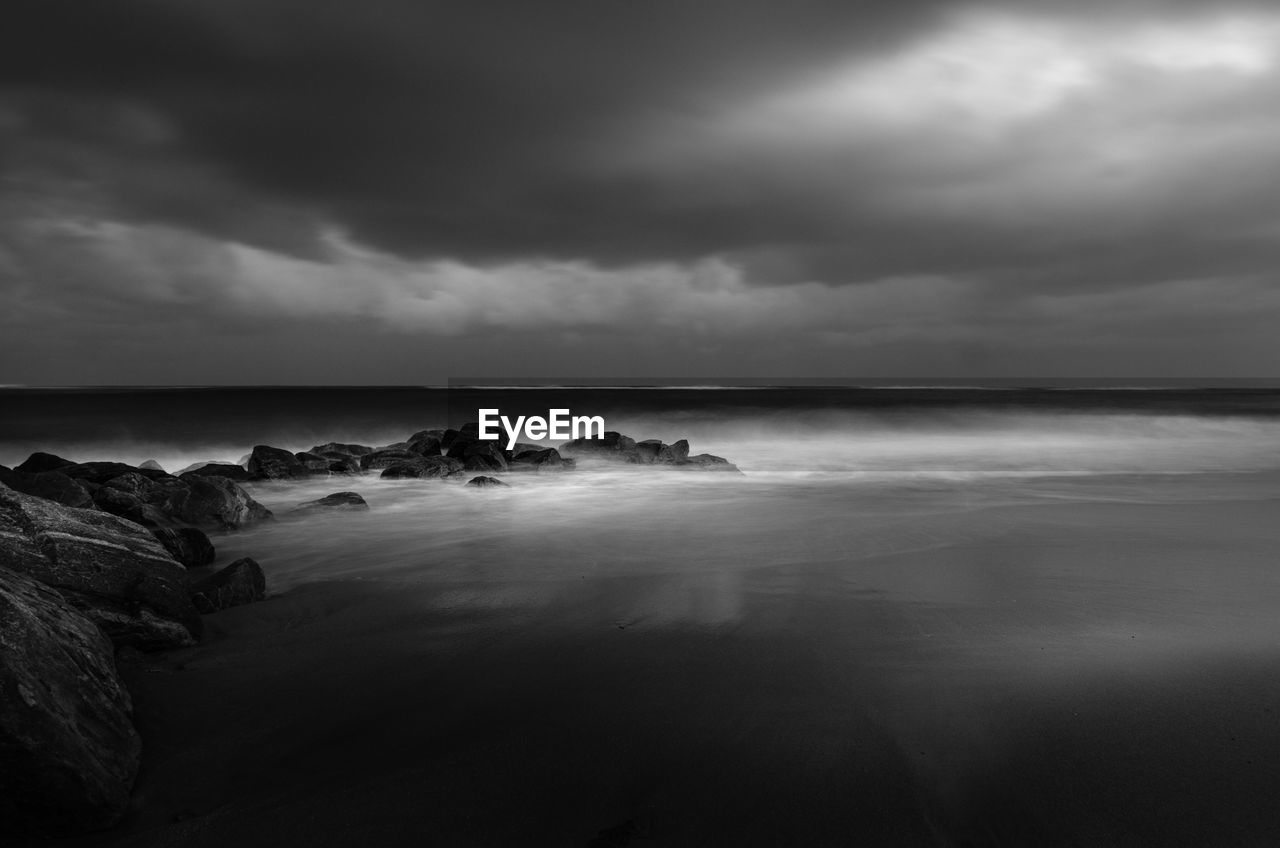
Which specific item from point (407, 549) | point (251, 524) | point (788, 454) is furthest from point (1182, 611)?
point (788, 454)

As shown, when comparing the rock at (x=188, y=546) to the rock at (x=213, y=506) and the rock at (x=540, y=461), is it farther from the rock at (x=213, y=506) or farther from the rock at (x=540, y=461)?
the rock at (x=540, y=461)

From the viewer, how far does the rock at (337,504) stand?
33.9ft

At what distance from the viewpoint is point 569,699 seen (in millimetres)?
3746

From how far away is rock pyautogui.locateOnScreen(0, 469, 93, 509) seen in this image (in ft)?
24.5

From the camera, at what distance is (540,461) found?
1644cm

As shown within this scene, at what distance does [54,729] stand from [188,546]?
4.95 metres

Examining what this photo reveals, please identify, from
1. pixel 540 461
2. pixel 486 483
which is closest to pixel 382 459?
pixel 540 461

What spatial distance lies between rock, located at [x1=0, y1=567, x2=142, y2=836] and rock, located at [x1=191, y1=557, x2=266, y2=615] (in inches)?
81.3

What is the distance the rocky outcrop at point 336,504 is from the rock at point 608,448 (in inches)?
307

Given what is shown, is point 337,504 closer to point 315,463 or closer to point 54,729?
point 315,463

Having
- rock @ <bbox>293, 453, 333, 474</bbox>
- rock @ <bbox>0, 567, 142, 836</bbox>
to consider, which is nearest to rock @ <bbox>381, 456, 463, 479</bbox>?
rock @ <bbox>293, 453, 333, 474</bbox>

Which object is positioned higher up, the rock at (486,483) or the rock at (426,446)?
the rock at (426,446)

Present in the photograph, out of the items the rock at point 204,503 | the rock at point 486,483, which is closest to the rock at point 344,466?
the rock at point 486,483

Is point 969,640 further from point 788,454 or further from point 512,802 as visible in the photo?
point 788,454
